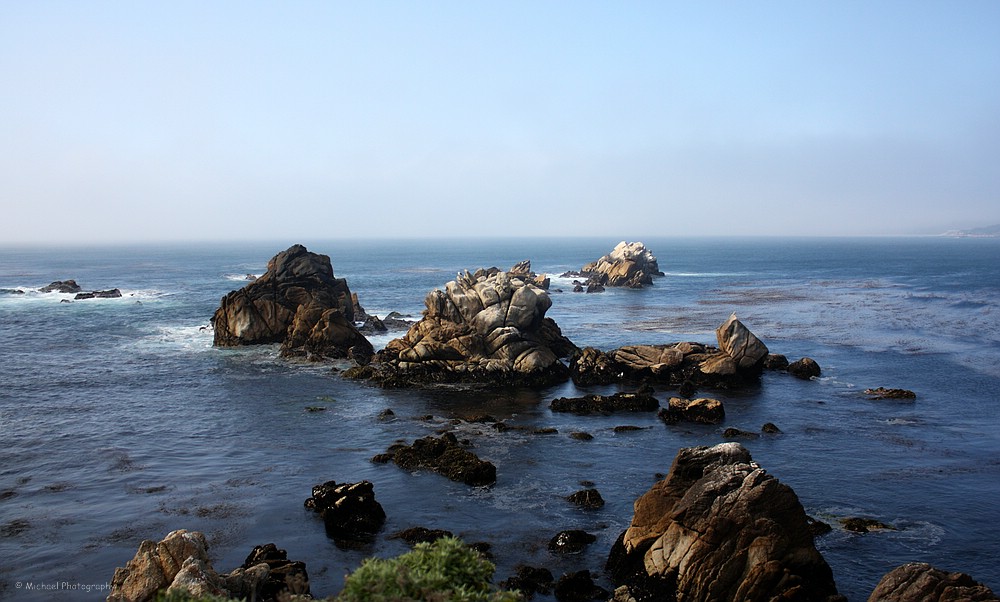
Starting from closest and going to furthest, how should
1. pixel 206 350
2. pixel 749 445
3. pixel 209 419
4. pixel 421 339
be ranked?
pixel 749 445
pixel 209 419
pixel 421 339
pixel 206 350

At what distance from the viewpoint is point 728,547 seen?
1014 inches

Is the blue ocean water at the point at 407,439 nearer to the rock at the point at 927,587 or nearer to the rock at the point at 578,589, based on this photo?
the rock at the point at 578,589

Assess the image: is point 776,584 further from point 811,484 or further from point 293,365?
point 293,365

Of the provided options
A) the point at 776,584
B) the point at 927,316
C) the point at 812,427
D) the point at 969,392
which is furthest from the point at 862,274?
the point at 776,584

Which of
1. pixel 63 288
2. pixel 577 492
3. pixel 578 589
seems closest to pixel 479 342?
pixel 577 492

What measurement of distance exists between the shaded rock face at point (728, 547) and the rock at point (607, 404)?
2489 centimetres

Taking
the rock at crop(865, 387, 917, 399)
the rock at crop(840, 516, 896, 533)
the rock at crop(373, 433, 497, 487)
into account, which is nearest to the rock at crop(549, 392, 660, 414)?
the rock at crop(373, 433, 497, 487)

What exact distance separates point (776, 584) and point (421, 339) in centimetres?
4638

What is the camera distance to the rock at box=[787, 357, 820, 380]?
2552 inches

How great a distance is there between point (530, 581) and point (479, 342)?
38229mm

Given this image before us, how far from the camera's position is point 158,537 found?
32438 mm

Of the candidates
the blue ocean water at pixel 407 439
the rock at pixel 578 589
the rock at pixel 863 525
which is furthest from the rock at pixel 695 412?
the rock at pixel 578 589

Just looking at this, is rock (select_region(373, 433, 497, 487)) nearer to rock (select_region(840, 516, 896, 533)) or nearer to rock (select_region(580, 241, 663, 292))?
rock (select_region(840, 516, 896, 533))

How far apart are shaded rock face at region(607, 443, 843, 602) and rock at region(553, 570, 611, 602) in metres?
1.14
